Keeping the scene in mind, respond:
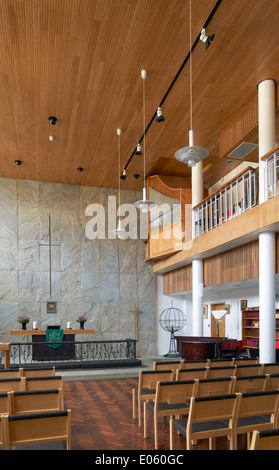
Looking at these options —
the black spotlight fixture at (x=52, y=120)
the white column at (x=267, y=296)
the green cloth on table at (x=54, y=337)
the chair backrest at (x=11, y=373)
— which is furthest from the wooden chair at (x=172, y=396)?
the green cloth on table at (x=54, y=337)

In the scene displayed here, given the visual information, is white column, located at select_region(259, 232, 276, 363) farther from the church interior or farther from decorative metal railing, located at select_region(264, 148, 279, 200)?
decorative metal railing, located at select_region(264, 148, 279, 200)

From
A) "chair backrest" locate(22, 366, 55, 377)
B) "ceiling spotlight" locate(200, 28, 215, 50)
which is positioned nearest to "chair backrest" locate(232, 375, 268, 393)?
"chair backrest" locate(22, 366, 55, 377)

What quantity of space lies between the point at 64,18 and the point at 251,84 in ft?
11.2

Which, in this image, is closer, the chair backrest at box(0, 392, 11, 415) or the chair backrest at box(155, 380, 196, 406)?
the chair backrest at box(0, 392, 11, 415)

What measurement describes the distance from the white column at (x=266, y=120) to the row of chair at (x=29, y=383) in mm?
4500

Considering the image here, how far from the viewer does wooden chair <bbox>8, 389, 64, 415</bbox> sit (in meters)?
3.16

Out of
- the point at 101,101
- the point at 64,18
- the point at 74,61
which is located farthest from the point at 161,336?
the point at 64,18

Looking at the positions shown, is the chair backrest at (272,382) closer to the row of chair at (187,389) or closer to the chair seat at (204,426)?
the row of chair at (187,389)

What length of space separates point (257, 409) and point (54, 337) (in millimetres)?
7540

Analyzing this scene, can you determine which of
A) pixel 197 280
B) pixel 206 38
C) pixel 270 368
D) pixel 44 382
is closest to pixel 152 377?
pixel 44 382

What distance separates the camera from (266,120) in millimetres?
6590

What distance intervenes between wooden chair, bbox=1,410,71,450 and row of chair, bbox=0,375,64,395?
49.3 inches

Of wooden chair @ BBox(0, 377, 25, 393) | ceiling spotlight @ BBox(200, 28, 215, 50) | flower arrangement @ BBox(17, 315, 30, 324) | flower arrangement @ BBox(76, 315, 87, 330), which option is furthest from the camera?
flower arrangement @ BBox(76, 315, 87, 330)

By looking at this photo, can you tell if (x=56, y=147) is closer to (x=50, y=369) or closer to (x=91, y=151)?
(x=91, y=151)
